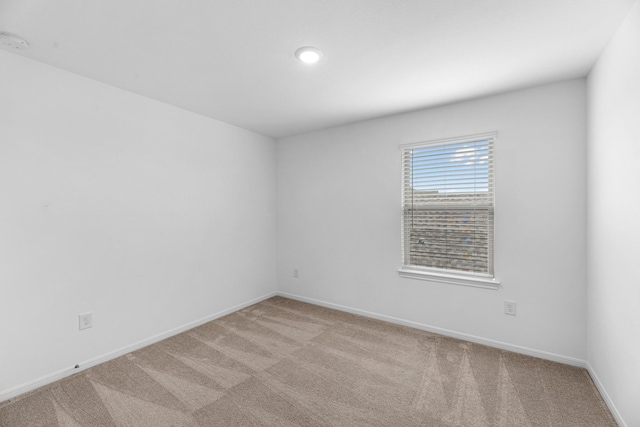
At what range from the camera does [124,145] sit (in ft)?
8.53

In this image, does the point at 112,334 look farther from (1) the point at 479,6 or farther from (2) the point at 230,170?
(1) the point at 479,6

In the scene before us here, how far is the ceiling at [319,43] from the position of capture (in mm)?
1550

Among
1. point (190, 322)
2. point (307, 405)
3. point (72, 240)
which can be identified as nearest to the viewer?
point (307, 405)

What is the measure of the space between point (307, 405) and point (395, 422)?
58cm

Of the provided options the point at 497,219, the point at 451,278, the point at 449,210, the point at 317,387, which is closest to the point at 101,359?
the point at 317,387

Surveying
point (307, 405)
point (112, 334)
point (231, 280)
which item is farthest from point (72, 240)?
point (307, 405)

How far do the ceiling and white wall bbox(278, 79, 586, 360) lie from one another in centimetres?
37

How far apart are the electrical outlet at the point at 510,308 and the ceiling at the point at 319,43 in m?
1.96

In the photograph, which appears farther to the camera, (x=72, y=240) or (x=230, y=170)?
(x=230, y=170)

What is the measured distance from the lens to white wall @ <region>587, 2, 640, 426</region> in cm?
155

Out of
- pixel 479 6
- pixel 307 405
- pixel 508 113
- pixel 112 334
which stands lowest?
pixel 307 405

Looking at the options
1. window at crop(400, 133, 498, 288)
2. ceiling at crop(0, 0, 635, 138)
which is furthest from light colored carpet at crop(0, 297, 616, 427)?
ceiling at crop(0, 0, 635, 138)

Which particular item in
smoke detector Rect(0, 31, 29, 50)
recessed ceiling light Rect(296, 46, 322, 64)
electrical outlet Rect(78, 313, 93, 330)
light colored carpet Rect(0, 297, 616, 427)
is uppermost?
smoke detector Rect(0, 31, 29, 50)

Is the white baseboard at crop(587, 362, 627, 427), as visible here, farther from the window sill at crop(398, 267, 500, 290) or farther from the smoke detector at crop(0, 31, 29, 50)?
the smoke detector at crop(0, 31, 29, 50)
